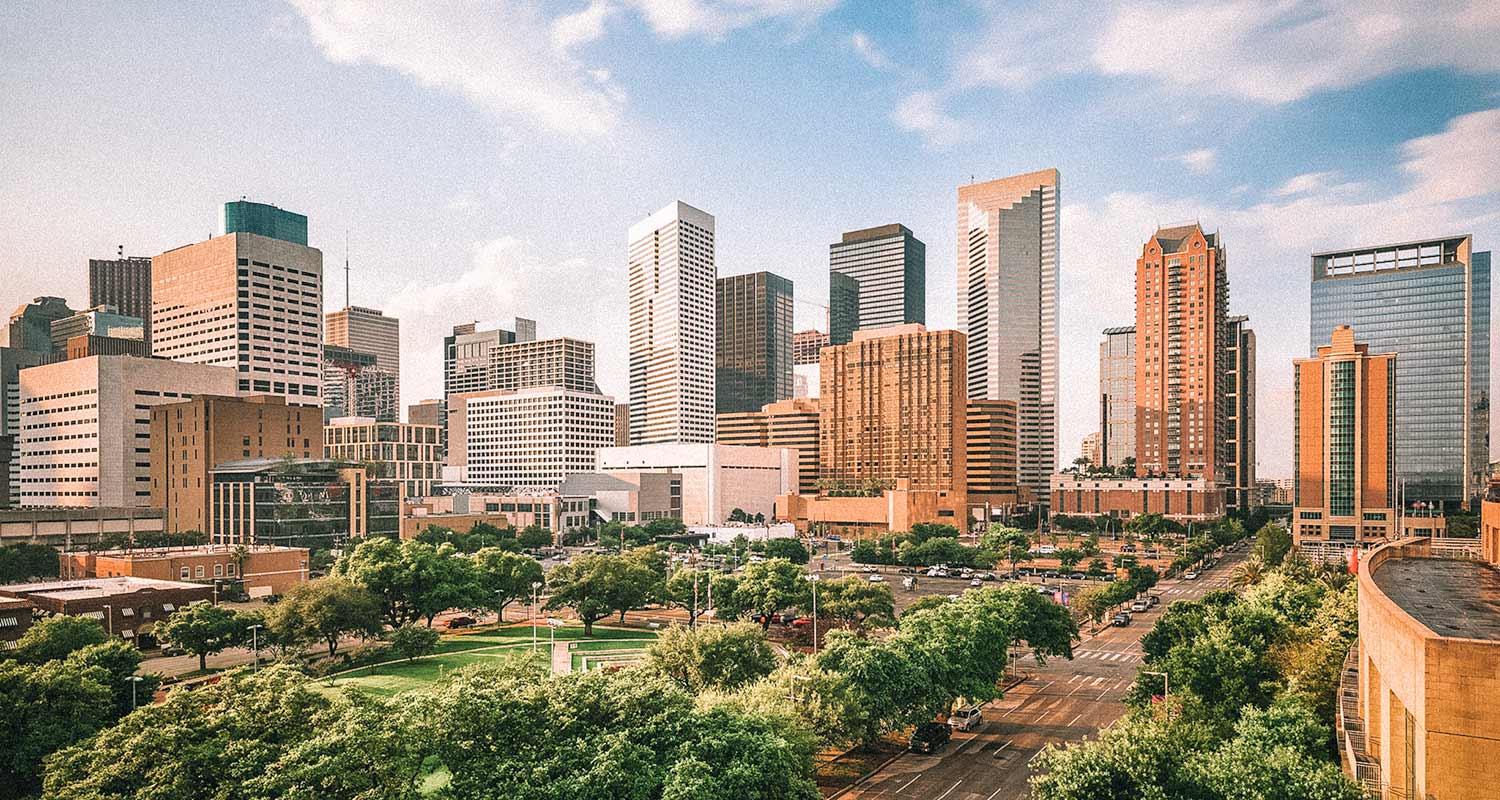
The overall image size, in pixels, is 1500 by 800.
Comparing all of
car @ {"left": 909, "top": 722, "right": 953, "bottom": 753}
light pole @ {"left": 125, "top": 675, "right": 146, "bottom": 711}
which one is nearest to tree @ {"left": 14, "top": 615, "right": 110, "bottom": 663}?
light pole @ {"left": 125, "top": 675, "right": 146, "bottom": 711}

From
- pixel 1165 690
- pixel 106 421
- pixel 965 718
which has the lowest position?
pixel 965 718

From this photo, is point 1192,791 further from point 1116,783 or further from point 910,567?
point 910,567

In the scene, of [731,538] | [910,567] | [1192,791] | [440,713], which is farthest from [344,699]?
[731,538]

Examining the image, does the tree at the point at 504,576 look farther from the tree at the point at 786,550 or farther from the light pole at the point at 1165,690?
the light pole at the point at 1165,690

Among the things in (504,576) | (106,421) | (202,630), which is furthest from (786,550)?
(106,421)

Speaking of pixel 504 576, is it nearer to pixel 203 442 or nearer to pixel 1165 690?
pixel 1165 690

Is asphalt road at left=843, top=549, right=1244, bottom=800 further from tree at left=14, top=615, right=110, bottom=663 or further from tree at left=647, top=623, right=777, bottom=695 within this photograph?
tree at left=14, top=615, right=110, bottom=663

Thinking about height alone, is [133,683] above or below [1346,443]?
below
